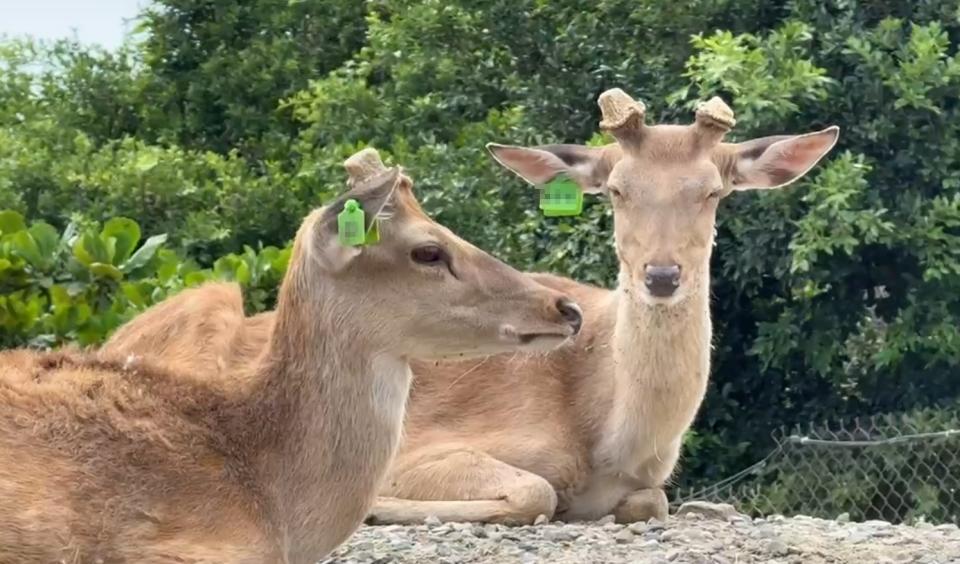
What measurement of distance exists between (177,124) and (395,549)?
39.3 ft

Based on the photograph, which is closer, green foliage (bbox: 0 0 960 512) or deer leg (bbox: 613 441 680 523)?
deer leg (bbox: 613 441 680 523)

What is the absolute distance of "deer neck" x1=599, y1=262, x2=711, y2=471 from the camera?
926cm

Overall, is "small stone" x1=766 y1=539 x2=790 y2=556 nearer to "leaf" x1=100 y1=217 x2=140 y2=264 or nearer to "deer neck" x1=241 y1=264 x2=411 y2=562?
"deer neck" x1=241 y1=264 x2=411 y2=562

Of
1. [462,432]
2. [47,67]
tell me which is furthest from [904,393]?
[47,67]

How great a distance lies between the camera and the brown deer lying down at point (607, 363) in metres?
9.13

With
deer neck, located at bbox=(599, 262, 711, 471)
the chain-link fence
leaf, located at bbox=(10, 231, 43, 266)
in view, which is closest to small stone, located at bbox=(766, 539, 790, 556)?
deer neck, located at bbox=(599, 262, 711, 471)

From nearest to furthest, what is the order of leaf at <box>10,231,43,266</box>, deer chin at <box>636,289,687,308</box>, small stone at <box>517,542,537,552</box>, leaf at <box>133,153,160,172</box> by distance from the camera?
small stone at <box>517,542,537,552</box>, deer chin at <box>636,289,687,308</box>, leaf at <box>10,231,43,266</box>, leaf at <box>133,153,160,172</box>

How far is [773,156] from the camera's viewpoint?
9.71 m

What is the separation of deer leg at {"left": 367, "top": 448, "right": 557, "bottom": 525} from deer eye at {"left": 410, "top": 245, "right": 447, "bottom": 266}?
2.51m

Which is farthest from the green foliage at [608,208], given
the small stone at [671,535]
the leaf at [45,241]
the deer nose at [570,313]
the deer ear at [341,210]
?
the deer nose at [570,313]

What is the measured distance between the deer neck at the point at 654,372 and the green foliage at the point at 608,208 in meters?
2.70

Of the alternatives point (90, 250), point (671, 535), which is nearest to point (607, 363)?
point (671, 535)

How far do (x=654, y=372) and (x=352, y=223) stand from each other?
3.06 m

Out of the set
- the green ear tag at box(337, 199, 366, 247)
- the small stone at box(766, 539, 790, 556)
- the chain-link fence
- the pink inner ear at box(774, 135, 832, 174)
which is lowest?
the chain-link fence
